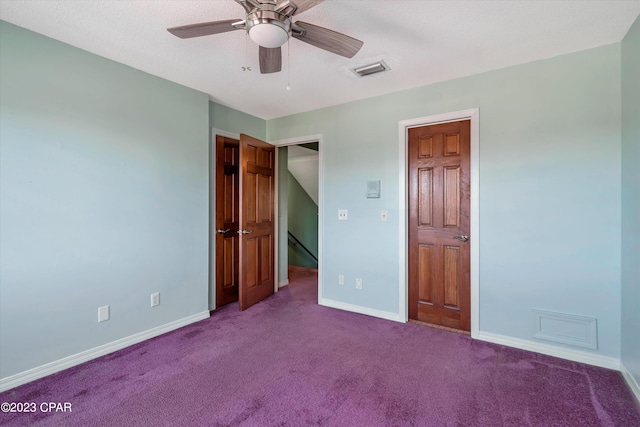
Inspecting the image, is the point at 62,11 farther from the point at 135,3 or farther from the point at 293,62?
the point at 293,62

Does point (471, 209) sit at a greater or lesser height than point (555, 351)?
greater

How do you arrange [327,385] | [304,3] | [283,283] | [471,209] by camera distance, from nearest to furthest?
[304,3] < [327,385] < [471,209] < [283,283]

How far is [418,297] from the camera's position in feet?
10.4

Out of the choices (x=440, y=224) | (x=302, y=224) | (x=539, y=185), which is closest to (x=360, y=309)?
(x=440, y=224)

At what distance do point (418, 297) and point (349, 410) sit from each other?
1646mm

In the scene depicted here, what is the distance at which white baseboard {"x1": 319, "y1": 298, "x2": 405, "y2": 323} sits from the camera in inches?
127

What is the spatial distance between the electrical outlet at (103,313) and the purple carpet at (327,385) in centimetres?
31

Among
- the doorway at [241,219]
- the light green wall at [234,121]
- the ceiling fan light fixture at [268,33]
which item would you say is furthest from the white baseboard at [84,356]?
the ceiling fan light fixture at [268,33]

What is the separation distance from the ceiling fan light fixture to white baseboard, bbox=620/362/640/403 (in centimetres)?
303

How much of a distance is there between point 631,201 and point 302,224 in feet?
16.9

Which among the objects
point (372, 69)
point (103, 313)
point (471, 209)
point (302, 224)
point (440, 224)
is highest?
point (372, 69)

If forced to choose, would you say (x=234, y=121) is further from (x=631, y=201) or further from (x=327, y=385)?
(x=631, y=201)

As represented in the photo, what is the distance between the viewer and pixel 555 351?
2414 millimetres

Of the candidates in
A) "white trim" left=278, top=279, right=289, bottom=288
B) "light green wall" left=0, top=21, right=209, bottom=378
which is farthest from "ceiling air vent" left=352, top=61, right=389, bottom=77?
"white trim" left=278, top=279, right=289, bottom=288
